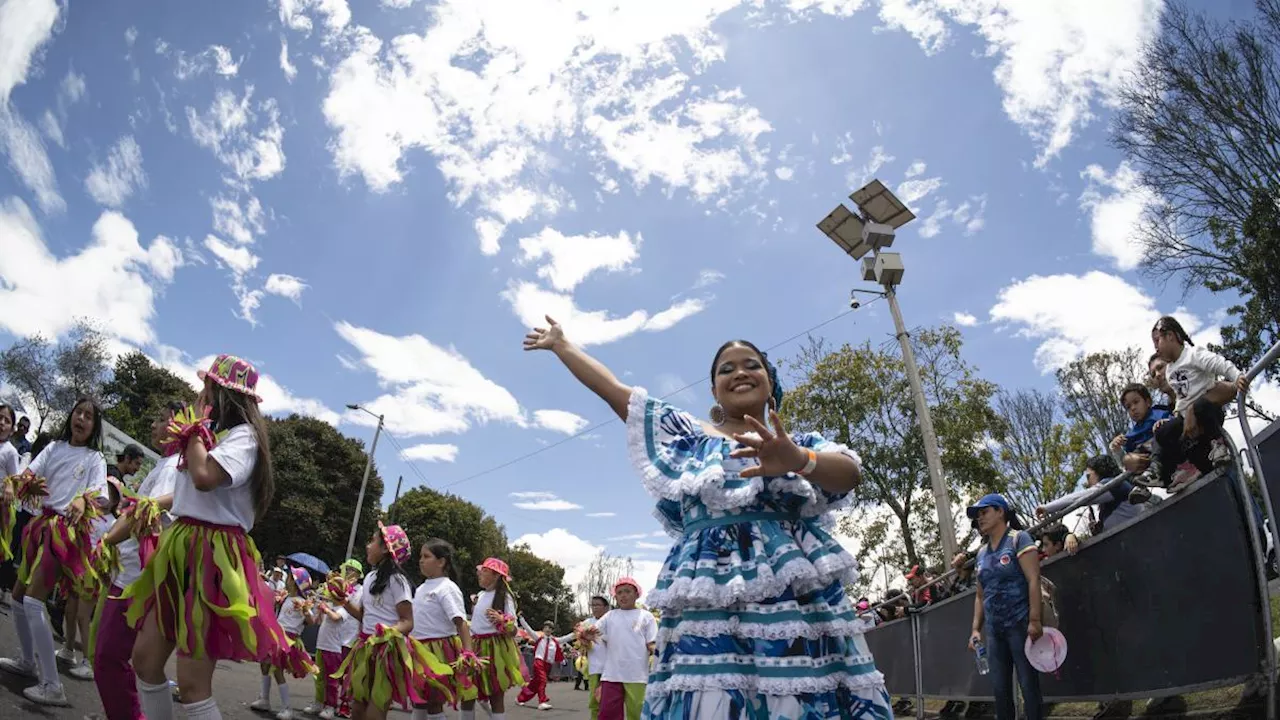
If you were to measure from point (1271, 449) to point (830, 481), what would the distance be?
294 cm

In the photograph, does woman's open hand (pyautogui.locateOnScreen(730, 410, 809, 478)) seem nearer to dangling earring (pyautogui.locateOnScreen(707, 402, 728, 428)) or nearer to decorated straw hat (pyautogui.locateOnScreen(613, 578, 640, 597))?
dangling earring (pyautogui.locateOnScreen(707, 402, 728, 428))

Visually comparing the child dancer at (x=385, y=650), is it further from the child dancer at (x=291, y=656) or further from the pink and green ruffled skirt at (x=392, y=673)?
the child dancer at (x=291, y=656)

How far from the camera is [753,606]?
2076mm

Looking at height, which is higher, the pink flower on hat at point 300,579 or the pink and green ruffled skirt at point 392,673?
the pink flower on hat at point 300,579

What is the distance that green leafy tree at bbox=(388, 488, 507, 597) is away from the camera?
130 feet

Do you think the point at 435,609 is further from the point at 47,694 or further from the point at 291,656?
A: the point at 47,694

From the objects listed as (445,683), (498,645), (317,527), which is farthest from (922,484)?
(317,527)

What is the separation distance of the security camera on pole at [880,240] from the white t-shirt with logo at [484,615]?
26.7 feet

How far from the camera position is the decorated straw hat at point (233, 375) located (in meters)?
3.48

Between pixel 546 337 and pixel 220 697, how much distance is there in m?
7.49

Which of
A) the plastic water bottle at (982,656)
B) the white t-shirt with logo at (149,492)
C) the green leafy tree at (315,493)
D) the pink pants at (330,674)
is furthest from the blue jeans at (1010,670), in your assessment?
the green leafy tree at (315,493)

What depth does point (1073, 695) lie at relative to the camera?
5.10m

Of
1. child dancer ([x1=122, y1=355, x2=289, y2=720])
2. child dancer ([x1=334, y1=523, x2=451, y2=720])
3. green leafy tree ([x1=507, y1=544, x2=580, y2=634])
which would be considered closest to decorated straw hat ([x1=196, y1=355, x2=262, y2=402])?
child dancer ([x1=122, y1=355, x2=289, y2=720])

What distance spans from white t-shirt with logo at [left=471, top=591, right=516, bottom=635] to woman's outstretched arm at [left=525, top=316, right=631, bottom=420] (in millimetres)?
5790
